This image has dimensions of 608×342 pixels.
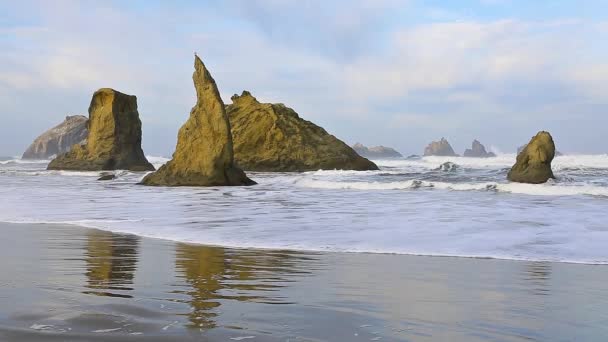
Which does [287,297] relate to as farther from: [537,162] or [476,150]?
[476,150]

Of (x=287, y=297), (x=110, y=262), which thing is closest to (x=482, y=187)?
(x=110, y=262)

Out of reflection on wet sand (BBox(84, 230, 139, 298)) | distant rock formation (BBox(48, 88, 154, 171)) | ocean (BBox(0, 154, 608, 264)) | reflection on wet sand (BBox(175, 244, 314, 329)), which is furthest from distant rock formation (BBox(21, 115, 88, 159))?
reflection on wet sand (BBox(175, 244, 314, 329))

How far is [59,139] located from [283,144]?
2224 inches

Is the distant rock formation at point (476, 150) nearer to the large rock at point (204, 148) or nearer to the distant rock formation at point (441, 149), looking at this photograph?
the distant rock formation at point (441, 149)

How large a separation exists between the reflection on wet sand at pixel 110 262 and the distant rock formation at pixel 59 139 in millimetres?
72380

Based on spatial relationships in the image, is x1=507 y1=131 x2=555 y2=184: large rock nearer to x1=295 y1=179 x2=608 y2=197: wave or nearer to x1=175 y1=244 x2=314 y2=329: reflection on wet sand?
x1=295 y1=179 x2=608 y2=197: wave

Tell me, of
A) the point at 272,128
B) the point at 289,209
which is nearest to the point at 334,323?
the point at 289,209

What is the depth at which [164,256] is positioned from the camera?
20.8 feet

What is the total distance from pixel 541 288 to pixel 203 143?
17592mm

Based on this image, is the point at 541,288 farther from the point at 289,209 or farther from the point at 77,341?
the point at 289,209

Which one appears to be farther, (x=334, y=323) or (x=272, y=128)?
(x=272, y=128)

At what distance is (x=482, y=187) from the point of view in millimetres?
19906

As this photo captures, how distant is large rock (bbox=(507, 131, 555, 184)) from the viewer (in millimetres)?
20812

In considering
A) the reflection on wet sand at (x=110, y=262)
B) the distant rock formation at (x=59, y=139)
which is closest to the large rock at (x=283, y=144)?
the reflection on wet sand at (x=110, y=262)
